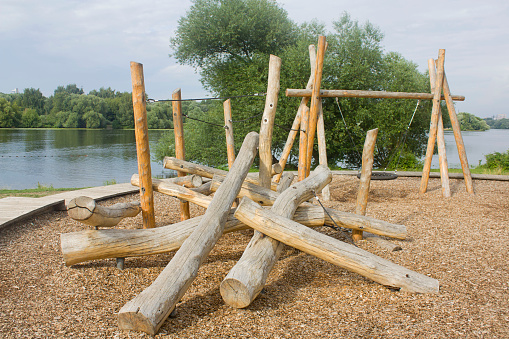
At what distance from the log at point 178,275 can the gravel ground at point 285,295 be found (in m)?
0.13

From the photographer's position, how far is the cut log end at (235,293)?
3047mm

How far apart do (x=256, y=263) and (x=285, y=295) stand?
0.45 metres

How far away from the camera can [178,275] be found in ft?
10.1

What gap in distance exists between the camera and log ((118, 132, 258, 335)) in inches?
108

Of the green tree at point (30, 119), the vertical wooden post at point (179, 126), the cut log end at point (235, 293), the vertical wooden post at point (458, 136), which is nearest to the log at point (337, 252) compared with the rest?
the cut log end at point (235, 293)

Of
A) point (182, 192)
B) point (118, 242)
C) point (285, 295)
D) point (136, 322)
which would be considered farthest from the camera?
point (182, 192)

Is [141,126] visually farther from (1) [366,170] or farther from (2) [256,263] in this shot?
(1) [366,170]

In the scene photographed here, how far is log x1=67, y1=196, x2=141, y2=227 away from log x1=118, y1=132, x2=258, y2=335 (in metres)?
0.99

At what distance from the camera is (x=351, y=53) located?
16.7 m

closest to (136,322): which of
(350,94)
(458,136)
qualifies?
(350,94)

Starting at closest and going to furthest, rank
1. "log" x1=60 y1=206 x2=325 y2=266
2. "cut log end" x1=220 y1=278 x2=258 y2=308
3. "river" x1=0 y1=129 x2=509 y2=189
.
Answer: "cut log end" x1=220 y1=278 x2=258 y2=308 → "log" x1=60 y1=206 x2=325 y2=266 → "river" x1=0 y1=129 x2=509 y2=189

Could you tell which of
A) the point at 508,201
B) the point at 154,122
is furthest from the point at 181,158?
the point at 154,122

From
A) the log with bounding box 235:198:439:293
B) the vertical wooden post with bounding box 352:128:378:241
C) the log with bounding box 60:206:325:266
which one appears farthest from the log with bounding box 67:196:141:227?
the vertical wooden post with bounding box 352:128:378:241

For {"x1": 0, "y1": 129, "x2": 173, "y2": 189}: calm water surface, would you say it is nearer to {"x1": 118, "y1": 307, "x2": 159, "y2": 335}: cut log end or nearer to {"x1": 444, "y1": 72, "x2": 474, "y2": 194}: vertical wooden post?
{"x1": 444, "y1": 72, "x2": 474, "y2": 194}: vertical wooden post
